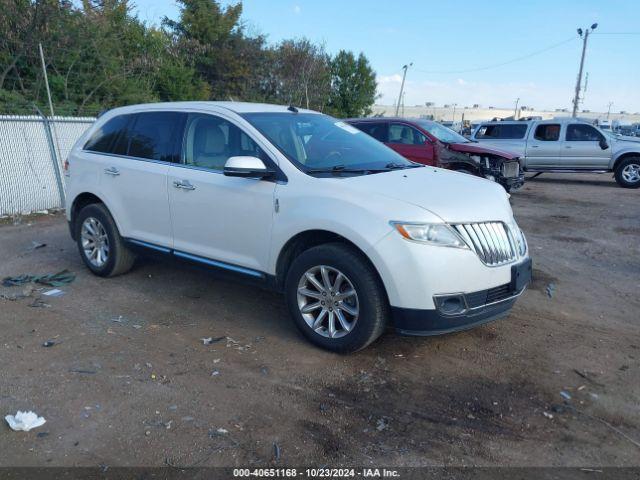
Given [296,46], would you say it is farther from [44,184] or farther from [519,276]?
[519,276]

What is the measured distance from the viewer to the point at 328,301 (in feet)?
13.5

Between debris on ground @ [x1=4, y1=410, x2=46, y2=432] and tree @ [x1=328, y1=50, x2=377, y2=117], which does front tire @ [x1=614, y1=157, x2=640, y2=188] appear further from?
tree @ [x1=328, y1=50, x2=377, y2=117]

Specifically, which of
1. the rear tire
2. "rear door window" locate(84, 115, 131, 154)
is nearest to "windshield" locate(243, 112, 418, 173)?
"rear door window" locate(84, 115, 131, 154)

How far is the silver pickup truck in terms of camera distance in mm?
14547

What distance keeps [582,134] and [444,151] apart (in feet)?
20.0

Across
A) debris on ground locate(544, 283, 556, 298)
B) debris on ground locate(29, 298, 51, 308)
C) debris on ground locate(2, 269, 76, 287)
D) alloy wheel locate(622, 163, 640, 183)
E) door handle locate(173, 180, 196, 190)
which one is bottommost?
debris on ground locate(29, 298, 51, 308)

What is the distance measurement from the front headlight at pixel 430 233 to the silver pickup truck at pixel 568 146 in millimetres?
12492

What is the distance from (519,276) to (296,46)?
32024 millimetres

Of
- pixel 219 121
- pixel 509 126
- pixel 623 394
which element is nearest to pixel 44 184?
pixel 219 121

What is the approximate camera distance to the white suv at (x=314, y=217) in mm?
3754

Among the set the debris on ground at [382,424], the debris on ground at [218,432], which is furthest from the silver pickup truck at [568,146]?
the debris on ground at [218,432]

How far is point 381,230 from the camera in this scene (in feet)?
12.3

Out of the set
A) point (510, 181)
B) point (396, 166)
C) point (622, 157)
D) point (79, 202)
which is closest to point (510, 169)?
point (510, 181)

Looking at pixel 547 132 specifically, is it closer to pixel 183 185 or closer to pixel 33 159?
pixel 33 159
